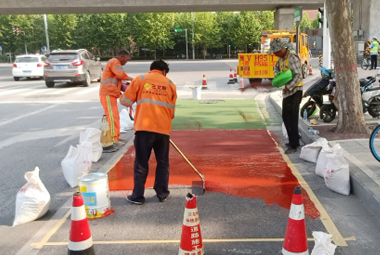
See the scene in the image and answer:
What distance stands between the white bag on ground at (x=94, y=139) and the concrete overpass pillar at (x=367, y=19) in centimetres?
2873

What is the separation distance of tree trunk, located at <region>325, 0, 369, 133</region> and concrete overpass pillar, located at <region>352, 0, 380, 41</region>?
25292 mm

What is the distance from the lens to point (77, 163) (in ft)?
18.6

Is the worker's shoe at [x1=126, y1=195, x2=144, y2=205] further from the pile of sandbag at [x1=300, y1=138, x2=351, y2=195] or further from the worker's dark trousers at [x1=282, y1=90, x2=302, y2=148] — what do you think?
the worker's dark trousers at [x1=282, y1=90, x2=302, y2=148]

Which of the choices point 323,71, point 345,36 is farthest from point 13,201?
point 323,71

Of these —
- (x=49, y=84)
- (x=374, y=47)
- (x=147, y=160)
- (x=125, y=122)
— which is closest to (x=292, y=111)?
(x=147, y=160)

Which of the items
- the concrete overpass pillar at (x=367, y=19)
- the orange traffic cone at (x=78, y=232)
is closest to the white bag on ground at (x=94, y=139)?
the orange traffic cone at (x=78, y=232)

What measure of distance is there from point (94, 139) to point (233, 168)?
2.30 meters

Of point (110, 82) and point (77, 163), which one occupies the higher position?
point (110, 82)

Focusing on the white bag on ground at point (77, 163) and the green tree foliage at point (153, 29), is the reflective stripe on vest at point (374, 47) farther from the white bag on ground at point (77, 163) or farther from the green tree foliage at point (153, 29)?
the green tree foliage at point (153, 29)

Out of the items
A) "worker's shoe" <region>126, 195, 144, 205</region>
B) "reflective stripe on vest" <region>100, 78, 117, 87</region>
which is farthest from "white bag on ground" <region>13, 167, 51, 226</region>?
"reflective stripe on vest" <region>100, 78, 117, 87</region>

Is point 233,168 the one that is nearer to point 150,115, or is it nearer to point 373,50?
point 150,115

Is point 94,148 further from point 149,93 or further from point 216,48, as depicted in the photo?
point 216,48

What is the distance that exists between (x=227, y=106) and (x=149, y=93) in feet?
28.4

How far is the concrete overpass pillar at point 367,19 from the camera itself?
99.1 feet
